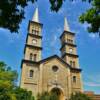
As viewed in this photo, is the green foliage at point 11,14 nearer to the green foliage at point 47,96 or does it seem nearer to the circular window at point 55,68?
the green foliage at point 47,96

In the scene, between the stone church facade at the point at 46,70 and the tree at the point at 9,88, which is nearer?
the tree at the point at 9,88

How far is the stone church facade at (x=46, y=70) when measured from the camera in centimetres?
3709

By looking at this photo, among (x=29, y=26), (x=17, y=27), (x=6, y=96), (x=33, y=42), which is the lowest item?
(x=6, y=96)

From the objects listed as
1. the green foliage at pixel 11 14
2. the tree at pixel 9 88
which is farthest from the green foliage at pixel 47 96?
the green foliage at pixel 11 14

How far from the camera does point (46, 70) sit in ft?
128

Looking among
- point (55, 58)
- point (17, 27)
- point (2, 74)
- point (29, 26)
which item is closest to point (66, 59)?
point (55, 58)

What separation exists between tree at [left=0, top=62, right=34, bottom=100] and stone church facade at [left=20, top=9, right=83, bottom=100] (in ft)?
12.1

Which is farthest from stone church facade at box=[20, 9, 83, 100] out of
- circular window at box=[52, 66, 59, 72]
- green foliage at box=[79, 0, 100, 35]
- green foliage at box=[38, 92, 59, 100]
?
green foliage at box=[79, 0, 100, 35]

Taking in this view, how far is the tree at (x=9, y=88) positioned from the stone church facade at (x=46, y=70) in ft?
12.1

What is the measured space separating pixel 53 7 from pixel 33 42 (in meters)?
35.3

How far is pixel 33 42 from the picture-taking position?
4159 cm

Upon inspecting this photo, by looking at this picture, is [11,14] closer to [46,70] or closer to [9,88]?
[9,88]

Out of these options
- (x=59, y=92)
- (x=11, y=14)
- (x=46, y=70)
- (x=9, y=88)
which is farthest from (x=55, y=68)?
(x=11, y=14)

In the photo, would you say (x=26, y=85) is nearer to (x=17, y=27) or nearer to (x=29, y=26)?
(x=29, y=26)
